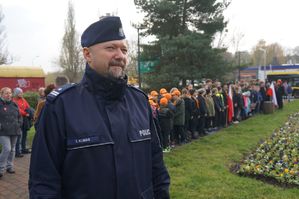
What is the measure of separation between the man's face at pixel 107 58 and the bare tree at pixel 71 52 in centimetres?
3677

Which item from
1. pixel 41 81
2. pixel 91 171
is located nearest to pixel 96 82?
pixel 91 171

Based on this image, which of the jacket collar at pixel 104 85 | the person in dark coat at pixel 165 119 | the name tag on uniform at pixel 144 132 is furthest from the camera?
the person in dark coat at pixel 165 119

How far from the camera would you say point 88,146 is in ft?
6.14

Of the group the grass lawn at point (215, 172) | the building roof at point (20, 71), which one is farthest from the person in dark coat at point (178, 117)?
the building roof at point (20, 71)

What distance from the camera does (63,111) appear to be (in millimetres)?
1913

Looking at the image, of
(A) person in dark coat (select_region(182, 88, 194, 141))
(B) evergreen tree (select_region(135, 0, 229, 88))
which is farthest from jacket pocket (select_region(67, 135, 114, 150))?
(B) evergreen tree (select_region(135, 0, 229, 88))

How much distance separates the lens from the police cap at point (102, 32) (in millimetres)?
2043

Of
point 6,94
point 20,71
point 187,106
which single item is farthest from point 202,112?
point 20,71

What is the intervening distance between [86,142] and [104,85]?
364 mm

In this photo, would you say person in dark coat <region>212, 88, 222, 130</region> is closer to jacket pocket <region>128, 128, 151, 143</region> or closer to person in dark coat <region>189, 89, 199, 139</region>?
person in dark coat <region>189, 89, 199, 139</region>

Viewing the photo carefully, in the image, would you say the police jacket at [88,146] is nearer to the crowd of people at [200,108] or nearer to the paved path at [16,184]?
the paved path at [16,184]

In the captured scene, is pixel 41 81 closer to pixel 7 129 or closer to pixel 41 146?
pixel 7 129

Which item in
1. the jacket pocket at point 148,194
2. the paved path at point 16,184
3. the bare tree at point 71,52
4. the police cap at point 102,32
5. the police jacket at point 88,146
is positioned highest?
the bare tree at point 71,52

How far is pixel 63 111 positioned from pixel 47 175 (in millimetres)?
367
